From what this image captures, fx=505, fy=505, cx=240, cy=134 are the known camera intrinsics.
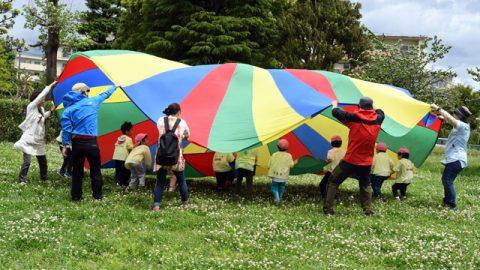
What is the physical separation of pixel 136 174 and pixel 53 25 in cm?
2219

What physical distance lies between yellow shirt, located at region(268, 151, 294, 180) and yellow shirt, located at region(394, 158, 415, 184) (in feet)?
9.95

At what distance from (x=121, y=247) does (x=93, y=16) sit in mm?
39344

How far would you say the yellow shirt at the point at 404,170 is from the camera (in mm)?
11688

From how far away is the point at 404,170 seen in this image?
1171cm

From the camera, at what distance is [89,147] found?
29.4ft

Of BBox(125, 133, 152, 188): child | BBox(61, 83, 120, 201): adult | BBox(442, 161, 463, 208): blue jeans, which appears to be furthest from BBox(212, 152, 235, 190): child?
BBox(442, 161, 463, 208): blue jeans

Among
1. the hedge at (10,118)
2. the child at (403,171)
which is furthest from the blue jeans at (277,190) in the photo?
the hedge at (10,118)

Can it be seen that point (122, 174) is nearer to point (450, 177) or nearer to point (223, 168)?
point (223, 168)

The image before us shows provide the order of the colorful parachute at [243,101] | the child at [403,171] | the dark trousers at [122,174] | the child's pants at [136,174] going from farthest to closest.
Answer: the child at [403,171]
the dark trousers at [122,174]
the child's pants at [136,174]
the colorful parachute at [243,101]

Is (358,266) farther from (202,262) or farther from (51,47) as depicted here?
(51,47)

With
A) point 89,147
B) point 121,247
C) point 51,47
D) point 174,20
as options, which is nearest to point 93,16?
point 51,47

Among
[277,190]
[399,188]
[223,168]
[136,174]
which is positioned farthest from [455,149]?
[136,174]

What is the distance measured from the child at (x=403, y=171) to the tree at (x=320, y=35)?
24.6 m

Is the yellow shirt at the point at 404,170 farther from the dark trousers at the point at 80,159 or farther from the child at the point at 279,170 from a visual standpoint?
the dark trousers at the point at 80,159
